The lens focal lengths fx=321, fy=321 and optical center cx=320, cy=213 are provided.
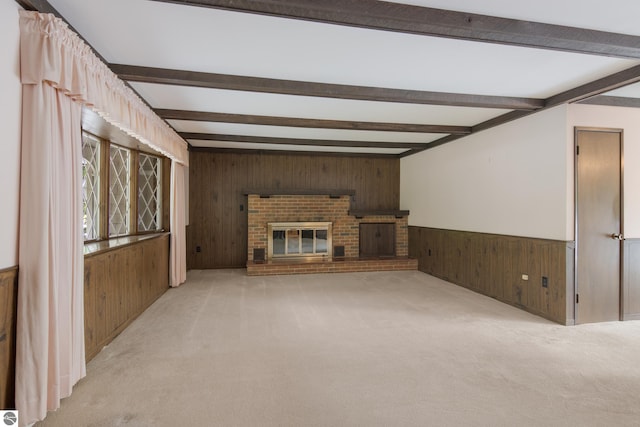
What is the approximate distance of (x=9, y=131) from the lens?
1.61 m

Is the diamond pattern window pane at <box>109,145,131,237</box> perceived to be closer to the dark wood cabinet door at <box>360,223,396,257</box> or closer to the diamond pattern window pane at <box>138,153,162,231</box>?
the diamond pattern window pane at <box>138,153,162,231</box>

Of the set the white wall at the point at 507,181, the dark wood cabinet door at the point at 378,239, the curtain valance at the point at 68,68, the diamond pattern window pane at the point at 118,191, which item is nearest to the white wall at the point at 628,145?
the white wall at the point at 507,181

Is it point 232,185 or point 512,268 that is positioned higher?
point 232,185

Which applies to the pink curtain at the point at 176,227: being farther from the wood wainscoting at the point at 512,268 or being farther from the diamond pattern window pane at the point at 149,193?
the wood wainscoting at the point at 512,268

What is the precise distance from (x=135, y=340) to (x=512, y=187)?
442cm

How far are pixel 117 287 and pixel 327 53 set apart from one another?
109 inches

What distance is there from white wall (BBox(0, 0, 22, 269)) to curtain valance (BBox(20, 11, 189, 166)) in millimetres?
54

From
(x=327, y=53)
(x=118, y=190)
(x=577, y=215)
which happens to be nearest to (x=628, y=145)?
(x=577, y=215)

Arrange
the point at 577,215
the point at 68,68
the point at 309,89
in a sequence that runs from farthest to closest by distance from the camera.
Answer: the point at 577,215 < the point at 309,89 < the point at 68,68

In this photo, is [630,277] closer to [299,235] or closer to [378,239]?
[378,239]

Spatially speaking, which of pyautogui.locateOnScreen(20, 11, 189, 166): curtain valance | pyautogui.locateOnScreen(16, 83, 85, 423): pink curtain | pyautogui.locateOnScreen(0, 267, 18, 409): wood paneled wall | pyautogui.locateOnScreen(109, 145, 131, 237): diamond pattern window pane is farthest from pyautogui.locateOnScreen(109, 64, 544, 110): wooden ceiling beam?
pyautogui.locateOnScreen(0, 267, 18, 409): wood paneled wall

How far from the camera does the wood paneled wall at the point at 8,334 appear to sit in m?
1.58

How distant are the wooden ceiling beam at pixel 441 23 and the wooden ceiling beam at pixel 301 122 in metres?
2.30

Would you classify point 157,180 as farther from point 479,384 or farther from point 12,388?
point 479,384
